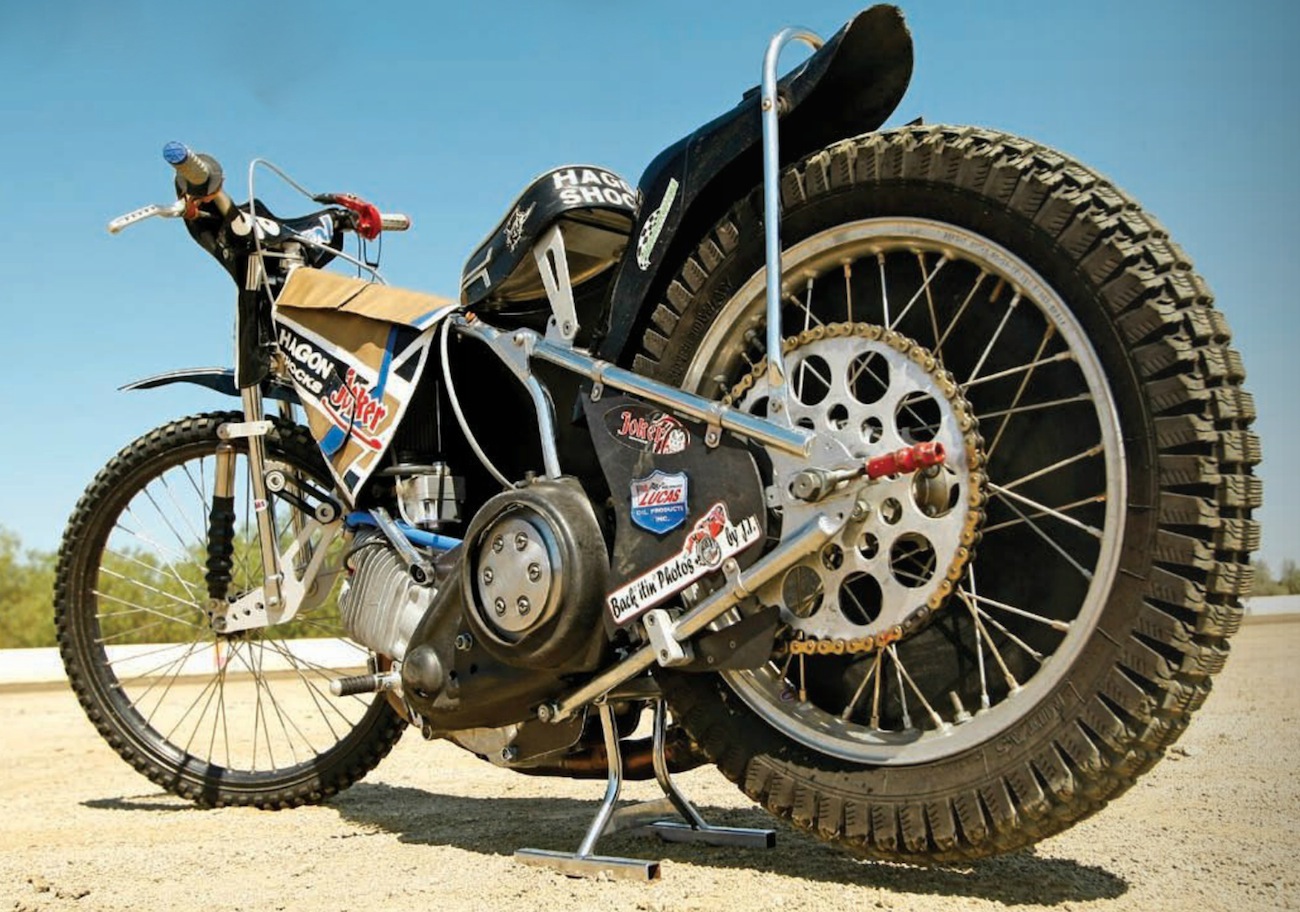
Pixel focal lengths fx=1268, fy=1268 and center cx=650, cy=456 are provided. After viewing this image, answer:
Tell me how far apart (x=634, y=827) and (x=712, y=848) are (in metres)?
0.24

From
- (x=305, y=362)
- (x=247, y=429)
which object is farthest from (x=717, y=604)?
(x=247, y=429)

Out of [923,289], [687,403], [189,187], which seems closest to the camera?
[923,289]

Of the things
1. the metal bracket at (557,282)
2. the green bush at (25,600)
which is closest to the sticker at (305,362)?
the metal bracket at (557,282)

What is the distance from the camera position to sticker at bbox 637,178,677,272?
3.27 m

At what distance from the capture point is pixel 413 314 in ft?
13.2

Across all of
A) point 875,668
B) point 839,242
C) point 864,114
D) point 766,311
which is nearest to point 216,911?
point 875,668

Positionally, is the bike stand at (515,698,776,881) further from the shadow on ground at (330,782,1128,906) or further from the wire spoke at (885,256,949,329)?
the wire spoke at (885,256,949,329)

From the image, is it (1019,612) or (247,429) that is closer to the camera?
(1019,612)

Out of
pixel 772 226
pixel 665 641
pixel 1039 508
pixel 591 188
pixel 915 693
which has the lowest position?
pixel 915 693

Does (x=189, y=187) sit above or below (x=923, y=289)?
above

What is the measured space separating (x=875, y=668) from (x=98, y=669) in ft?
11.1

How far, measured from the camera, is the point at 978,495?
8.83 ft

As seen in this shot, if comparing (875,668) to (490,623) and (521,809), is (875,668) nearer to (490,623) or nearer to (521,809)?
(490,623)

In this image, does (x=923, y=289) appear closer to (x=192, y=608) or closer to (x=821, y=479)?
(x=821, y=479)
